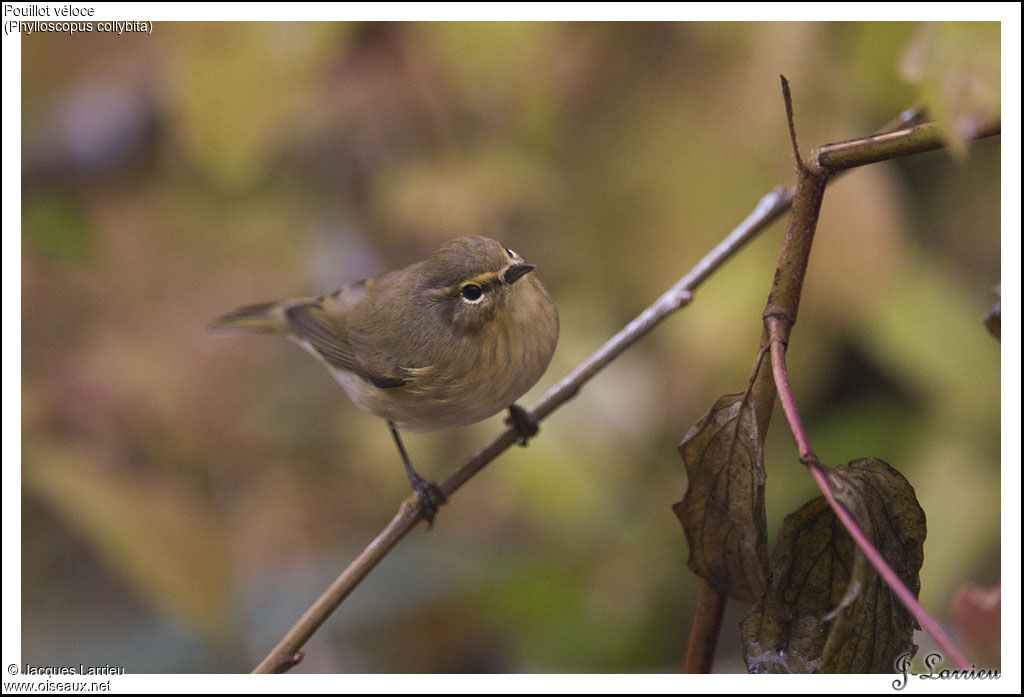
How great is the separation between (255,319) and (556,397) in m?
1.05

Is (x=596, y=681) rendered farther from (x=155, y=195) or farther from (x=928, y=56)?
(x=155, y=195)

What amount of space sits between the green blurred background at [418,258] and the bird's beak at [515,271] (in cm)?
38

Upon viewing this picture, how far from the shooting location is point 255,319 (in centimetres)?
213

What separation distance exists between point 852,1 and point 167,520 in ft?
5.21

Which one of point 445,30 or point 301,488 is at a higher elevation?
point 445,30

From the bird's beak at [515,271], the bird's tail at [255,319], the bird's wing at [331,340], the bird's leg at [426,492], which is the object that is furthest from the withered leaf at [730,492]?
the bird's tail at [255,319]

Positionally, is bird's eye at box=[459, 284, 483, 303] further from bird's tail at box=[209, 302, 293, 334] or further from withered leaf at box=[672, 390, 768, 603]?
bird's tail at box=[209, 302, 293, 334]

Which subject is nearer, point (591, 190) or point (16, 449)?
point (16, 449)

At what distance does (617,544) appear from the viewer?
2.11 meters

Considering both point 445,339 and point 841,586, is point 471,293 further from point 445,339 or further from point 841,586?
point 841,586

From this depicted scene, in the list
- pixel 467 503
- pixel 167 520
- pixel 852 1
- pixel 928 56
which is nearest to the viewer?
pixel 928 56

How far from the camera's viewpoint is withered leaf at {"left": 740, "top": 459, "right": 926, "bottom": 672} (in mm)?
842

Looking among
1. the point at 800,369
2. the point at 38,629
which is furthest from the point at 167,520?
the point at 800,369

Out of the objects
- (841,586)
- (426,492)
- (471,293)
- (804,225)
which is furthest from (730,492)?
(426,492)
